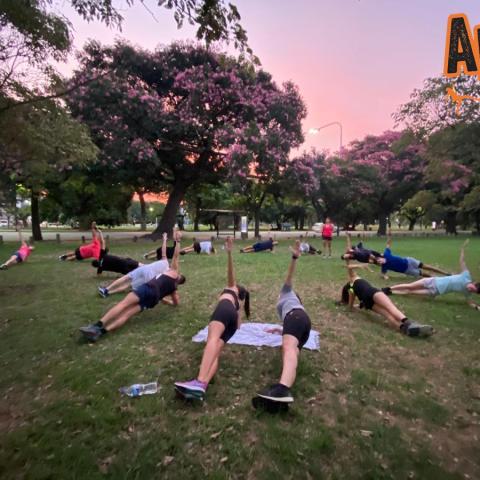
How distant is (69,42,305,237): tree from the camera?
70.3ft

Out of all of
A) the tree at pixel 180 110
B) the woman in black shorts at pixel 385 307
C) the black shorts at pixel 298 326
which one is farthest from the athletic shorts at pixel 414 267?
the tree at pixel 180 110

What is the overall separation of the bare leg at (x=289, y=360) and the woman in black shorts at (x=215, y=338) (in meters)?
0.74

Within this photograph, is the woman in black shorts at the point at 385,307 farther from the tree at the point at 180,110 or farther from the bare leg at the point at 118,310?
the tree at the point at 180,110

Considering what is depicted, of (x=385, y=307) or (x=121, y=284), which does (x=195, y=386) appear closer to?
(x=385, y=307)

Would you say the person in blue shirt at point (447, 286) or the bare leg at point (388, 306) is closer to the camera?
the bare leg at point (388, 306)

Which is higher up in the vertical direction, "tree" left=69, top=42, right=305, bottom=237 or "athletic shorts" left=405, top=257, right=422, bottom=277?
"tree" left=69, top=42, right=305, bottom=237

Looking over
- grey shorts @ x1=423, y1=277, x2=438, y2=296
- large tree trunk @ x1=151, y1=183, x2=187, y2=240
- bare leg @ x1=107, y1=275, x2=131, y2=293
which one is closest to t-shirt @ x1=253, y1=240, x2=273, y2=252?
large tree trunk @ x1=151, y1=183, x2=187, y2=240

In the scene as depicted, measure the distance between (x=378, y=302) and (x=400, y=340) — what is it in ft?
2.78

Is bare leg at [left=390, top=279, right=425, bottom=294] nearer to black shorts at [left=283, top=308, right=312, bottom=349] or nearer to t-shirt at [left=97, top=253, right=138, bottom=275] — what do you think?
black shorts at [left=283, top=308, right=312, bottom=349]

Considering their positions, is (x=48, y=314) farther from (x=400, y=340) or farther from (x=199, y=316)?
(x=400, y=340)

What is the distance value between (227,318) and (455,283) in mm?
6290

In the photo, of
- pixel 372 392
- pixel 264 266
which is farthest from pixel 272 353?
pixel 264 266

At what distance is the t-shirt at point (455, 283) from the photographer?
7707 mm

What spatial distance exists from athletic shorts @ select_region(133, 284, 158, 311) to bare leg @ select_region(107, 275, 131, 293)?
9.33ft
